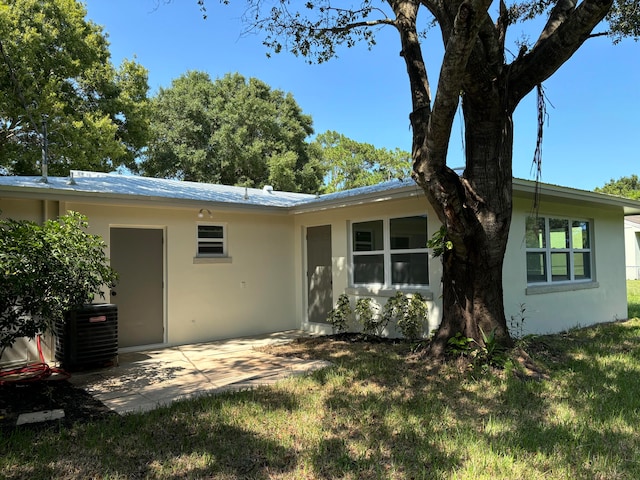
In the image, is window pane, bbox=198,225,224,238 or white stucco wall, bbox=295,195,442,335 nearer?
white stucco wall, bbox=295,195,442,335

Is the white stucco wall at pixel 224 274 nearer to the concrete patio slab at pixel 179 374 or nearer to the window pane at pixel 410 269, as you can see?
the concrete patio slab at pixel 179 374

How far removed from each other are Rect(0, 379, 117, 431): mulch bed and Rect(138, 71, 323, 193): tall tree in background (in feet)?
60.0

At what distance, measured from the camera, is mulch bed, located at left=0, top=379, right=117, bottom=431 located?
4359 mm

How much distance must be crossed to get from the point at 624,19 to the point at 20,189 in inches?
367

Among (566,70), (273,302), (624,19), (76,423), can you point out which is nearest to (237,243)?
(273,302)

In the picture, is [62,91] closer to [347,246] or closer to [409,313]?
[347,246]

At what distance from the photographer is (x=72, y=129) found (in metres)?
15.2

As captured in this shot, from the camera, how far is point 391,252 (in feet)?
27.6

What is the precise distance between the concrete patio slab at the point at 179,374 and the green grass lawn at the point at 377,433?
0.54 m

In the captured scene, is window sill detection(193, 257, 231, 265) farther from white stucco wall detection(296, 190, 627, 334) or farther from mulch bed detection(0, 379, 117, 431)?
mulch bed detection(0, 379, 117, 431)

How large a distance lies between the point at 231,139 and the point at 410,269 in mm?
17551

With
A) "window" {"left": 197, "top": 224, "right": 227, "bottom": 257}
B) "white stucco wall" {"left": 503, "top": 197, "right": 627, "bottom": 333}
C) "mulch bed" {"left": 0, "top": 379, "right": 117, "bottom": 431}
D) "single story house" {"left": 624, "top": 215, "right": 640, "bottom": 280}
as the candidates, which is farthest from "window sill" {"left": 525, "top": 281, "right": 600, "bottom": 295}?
"single story house" {"left": 624, "top": 215, "right": 640, "bottom": 280}

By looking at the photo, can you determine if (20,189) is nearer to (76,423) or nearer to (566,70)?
(76,423)

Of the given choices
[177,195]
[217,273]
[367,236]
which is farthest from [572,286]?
[177,195]
